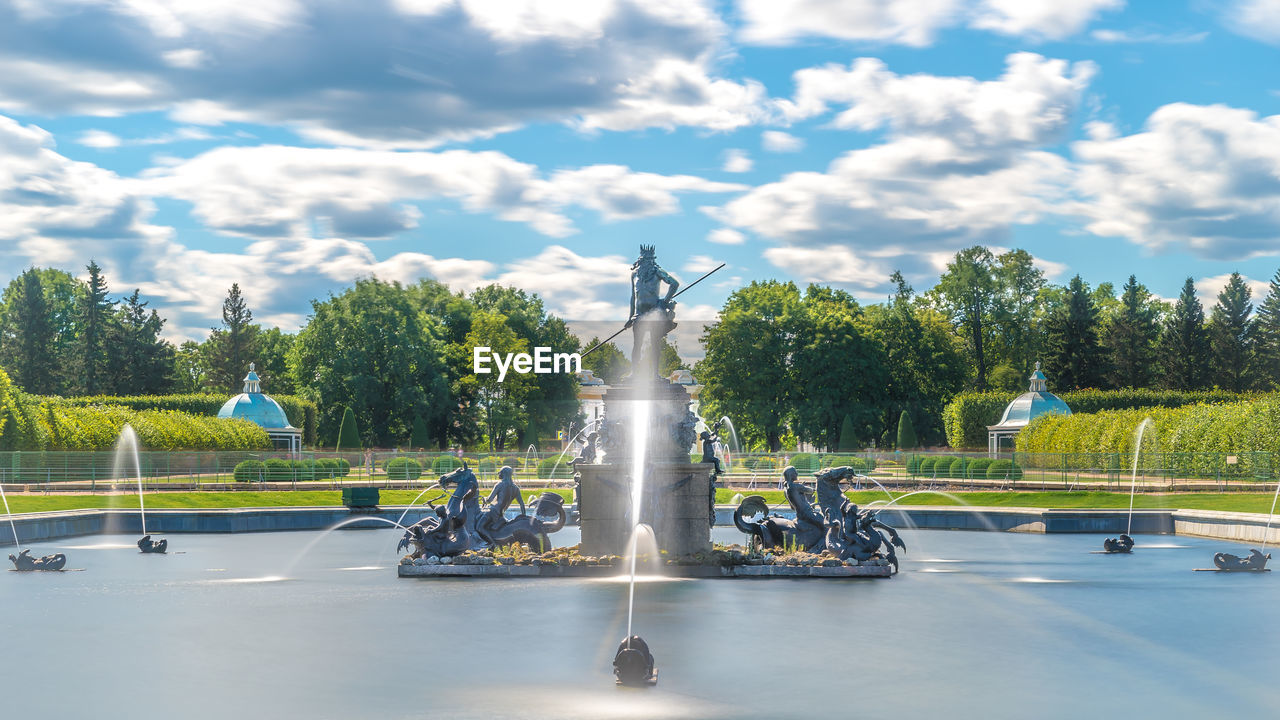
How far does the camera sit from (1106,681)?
39.1 ft

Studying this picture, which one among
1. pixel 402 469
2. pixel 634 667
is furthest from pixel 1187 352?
pixel 634 667

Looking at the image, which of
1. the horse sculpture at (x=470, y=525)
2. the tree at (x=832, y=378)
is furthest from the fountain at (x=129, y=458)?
the tree at (x=832, y=378)

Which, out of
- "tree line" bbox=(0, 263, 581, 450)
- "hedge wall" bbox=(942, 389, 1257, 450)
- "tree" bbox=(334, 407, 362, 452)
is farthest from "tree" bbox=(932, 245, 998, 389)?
"tree" bbox=(334, 407, 362, 452)

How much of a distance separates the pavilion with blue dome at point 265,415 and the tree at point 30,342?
2783 cm

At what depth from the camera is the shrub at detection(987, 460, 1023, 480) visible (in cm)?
5291

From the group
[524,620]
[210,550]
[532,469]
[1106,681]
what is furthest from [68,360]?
[1106,681]

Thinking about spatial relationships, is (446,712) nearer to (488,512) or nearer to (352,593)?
(352,593)

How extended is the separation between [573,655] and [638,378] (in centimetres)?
970

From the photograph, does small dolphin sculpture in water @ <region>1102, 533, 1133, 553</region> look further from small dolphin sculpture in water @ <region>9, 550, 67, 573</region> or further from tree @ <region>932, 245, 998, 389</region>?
tree @ <region>932, 245, 998, 389</region>

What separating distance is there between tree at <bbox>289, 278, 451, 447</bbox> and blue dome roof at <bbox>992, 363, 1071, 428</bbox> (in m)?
38.5

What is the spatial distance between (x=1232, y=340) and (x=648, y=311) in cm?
8302

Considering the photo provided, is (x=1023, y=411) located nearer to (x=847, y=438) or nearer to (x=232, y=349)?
(x=847, y=438)

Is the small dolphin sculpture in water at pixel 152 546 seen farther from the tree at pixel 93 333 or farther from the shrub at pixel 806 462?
the tree at pixel 93 333

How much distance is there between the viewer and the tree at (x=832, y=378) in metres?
80.8
